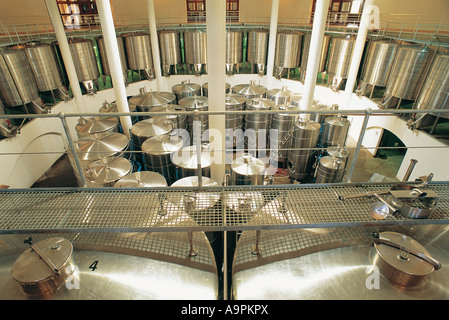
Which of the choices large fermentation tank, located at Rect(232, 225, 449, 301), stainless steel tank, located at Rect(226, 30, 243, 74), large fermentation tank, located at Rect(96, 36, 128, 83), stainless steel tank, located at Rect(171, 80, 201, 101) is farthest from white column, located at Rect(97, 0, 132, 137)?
stainless steel tank, located at Rect(226, 30, 243, 74)

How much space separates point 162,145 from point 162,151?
0.55 ft

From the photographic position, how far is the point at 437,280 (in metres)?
2.02

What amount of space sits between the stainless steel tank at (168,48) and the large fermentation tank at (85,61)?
9.69ft

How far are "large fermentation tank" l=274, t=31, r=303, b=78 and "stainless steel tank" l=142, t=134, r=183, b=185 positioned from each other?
6.98 metres

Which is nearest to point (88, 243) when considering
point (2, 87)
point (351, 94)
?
point (2, 87)

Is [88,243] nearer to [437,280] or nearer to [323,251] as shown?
[323,251]

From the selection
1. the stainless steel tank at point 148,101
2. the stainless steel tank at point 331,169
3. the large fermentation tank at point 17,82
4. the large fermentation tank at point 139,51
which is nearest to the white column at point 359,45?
the stainless steel tank at point 331,169

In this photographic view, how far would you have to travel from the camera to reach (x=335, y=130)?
7598mm

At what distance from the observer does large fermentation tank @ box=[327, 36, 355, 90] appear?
9344mm

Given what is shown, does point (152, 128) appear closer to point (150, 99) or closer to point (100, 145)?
point (100, 145)

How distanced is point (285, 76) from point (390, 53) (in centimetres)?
497

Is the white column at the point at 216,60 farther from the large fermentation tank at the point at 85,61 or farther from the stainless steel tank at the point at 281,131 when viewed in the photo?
the large fermentation tank at the point at 85,61

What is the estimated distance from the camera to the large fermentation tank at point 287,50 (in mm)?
10602

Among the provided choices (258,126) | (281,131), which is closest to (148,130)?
(258,126)
